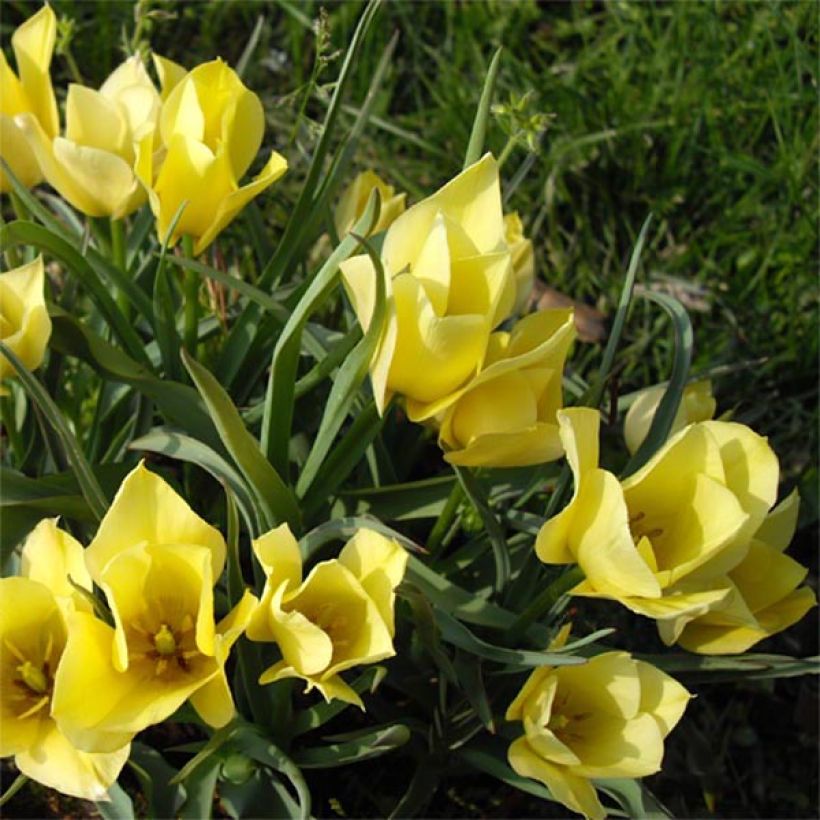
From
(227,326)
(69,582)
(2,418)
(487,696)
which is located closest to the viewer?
(69,582)

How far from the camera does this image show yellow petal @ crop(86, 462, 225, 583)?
1.03m

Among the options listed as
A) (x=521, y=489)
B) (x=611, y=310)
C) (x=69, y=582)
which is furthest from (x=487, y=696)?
(x=611, y=310)

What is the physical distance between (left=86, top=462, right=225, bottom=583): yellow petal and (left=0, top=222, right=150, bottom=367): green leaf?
33 centimetres

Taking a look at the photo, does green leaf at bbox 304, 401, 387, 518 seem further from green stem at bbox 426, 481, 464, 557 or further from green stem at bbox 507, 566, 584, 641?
Result: green stem at bbox 507, 566, 584, 641

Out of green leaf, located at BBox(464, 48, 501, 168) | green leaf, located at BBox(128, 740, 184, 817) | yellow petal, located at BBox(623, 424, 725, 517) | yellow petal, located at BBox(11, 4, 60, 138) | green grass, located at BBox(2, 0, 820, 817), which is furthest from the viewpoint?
green grass, located at BBox(2, 0, 820, 817)

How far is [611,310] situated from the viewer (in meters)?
2.21

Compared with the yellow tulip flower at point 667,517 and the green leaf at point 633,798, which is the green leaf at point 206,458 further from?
the green leaf at point 633,798

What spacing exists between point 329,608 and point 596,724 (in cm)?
31

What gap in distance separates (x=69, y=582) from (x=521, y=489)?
0.55 metres

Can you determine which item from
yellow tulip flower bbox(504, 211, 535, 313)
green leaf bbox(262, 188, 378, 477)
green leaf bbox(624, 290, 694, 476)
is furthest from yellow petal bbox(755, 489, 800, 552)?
green leaf bbox(262, 188, 378, 477)

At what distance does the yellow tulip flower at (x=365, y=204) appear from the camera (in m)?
1.45

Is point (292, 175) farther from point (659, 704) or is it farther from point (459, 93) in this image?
point (659, 704)

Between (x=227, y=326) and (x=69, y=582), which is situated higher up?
(x=69, y=582)

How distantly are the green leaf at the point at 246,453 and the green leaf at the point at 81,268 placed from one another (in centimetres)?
24
